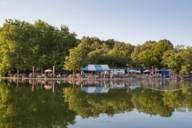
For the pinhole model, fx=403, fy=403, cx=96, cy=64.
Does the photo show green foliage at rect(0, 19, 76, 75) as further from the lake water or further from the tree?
the lake water

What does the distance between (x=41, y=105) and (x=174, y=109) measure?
701 centimetres

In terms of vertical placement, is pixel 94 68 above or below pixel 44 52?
below

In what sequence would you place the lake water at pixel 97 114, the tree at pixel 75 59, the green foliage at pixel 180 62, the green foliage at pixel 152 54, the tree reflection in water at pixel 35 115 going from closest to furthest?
the tree reflection in water at pixel 35 115 < the lake water at pixel 97 114 < the tree at pixel 75 59 < the green foliage at pixel 180 62 < the green foliage at pixel 152 54

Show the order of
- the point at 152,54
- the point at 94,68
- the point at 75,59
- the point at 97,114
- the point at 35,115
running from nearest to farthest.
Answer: the point at 35,115 → the point at 97,114 → the point at 75,59 → the point at 94,68 → the point at 152,54

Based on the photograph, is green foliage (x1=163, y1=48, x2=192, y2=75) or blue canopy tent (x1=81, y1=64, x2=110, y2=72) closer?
blue canopy tent (x1=81, y1=64, x2=110, y2=72)

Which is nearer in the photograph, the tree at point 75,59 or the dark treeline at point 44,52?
the tree at point 75,59

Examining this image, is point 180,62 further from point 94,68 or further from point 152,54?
point 94,68

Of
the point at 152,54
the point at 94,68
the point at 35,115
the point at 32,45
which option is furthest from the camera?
the point at 152,54

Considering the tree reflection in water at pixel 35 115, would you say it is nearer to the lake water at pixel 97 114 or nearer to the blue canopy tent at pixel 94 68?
the lake water at pixel 97 114

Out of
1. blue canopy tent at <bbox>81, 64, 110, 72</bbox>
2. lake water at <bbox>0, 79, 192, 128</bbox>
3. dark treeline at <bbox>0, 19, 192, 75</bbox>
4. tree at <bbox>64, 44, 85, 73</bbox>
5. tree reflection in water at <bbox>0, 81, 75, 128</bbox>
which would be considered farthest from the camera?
blue canopy tent at <bbox>81, 64, 110, 72</bbox>

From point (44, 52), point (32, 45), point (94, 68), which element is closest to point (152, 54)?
point (94, 68)

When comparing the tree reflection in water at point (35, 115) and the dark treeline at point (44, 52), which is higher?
the dark treeline at point (44, 52)

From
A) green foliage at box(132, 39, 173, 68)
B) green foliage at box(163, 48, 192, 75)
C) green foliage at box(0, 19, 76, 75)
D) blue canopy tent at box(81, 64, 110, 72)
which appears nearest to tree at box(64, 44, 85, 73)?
green foliage at box(0, 19, 76, 75)

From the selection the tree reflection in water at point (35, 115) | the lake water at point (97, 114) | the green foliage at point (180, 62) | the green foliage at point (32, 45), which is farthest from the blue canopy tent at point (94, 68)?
the tree reflection in water at point (35, 115)
